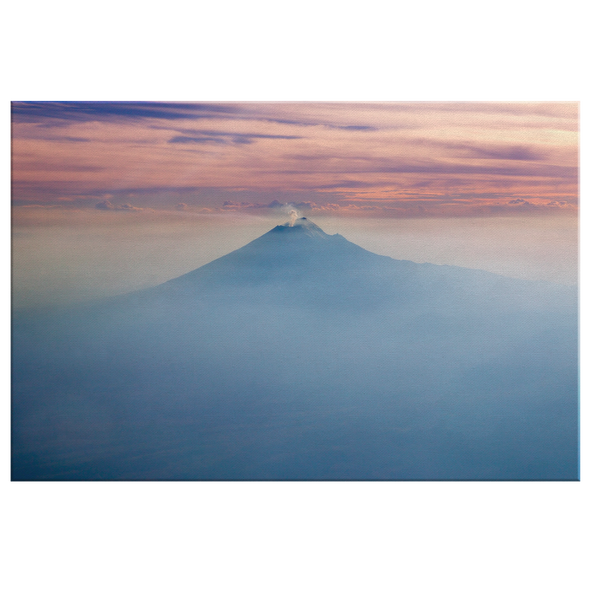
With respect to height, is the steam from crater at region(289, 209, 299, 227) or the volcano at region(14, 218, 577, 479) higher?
the steam from crater at region(289, 209, 299, 227)

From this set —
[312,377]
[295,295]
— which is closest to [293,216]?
[295,295]

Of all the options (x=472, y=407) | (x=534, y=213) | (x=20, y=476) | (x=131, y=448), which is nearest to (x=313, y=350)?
(x=472, y=407)

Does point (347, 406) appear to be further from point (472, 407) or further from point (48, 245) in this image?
point (48, 245)

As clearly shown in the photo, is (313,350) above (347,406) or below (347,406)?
above

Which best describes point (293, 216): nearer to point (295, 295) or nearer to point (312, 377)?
point (295, 295)
